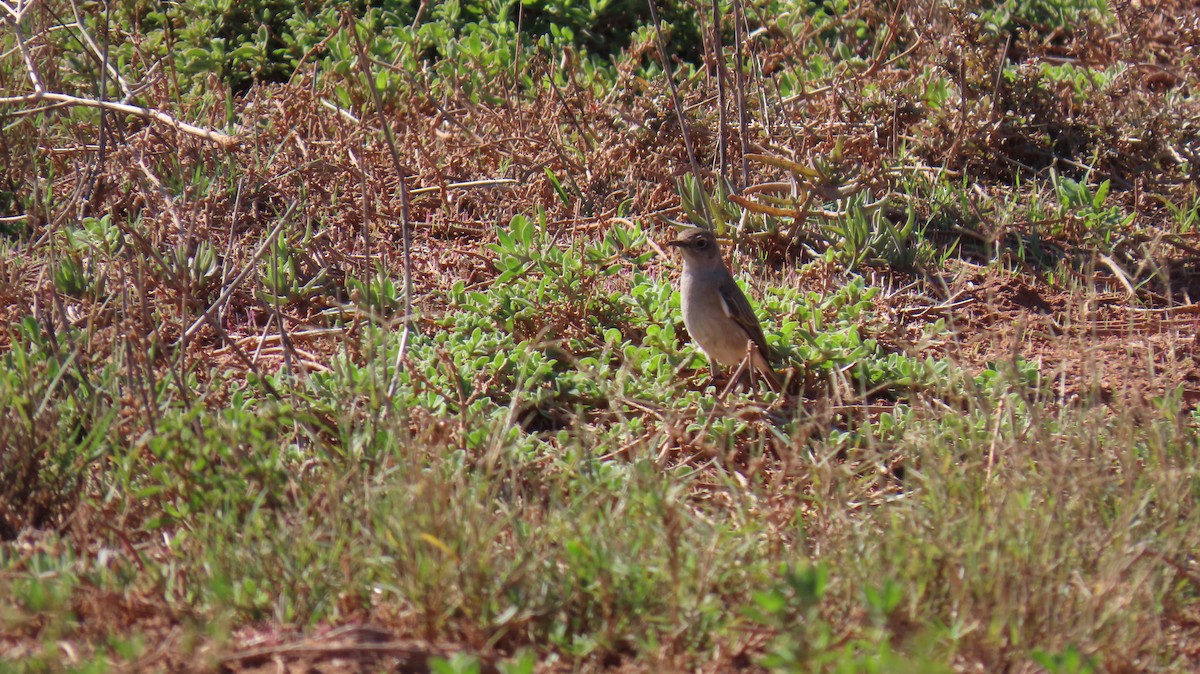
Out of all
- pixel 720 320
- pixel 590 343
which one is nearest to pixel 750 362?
pixel 720 320

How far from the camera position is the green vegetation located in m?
3.45

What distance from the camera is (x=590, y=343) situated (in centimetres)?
574

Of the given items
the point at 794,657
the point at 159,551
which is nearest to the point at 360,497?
the point at 159,551

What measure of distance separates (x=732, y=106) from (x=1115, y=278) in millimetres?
2548

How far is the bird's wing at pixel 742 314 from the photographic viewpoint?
5.62 meters

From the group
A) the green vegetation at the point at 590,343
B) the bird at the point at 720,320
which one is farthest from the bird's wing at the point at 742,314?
the green vegetation at the point at 590,343

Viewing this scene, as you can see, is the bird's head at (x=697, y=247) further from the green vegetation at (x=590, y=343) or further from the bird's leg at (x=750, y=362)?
the bird's leg at (x=750, y=362)

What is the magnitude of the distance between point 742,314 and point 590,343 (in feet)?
2.39

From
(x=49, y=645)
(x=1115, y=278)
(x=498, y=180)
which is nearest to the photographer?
(x=49, y=645)

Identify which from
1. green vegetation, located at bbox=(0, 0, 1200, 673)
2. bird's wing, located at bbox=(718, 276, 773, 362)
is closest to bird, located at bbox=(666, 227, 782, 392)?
bird's wing, located at bbox=(718, 276, 773, 362)

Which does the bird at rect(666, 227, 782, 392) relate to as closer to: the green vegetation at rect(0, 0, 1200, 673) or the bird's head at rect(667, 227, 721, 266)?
the bird's head at rect(667, 227, 721, 266)

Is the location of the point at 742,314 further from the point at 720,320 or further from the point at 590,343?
the point at 590,343

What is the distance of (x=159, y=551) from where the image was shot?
12.4 ft

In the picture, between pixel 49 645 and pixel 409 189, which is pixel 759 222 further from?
pixel 49 645
